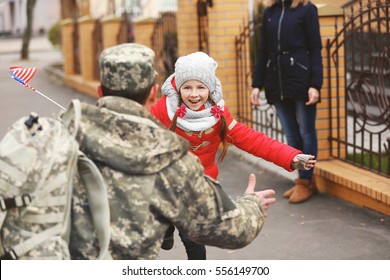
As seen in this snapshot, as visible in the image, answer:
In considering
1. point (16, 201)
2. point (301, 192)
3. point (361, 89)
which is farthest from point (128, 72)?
point (361, 89)

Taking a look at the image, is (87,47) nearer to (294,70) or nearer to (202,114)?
(294,70)

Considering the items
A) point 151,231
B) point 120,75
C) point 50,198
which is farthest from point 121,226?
point 120,75

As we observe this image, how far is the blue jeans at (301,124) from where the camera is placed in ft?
23.8

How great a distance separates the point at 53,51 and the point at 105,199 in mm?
35993

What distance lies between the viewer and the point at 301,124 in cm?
731

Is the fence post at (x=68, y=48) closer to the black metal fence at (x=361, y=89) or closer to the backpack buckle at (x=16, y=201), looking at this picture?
the black metal fence at (x=361, y=89)

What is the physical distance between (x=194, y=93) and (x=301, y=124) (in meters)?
3.12

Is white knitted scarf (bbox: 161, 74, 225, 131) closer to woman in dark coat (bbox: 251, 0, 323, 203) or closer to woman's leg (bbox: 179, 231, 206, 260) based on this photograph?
woman's leg (bbox: 179, 231, 206, 260)

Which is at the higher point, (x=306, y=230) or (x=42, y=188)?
(x=42, y=188)

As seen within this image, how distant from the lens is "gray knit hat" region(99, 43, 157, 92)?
112 inches

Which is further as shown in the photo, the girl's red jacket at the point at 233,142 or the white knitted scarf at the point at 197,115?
the white knitted scarf at the point at 197,115

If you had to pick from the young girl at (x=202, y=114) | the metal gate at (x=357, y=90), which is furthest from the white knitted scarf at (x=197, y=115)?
the metal gate at (x=357, y=90)
